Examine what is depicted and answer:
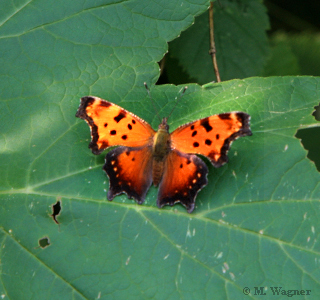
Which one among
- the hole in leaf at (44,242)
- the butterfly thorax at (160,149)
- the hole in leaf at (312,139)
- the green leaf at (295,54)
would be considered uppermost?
the butterfly thorax at (160,149)

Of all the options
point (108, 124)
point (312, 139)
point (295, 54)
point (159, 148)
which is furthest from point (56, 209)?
point (295, 54)

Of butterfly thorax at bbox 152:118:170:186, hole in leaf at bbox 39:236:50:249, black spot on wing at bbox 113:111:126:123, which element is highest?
black spot on wing at bbox 113:111:126:123

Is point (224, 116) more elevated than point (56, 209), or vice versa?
point (224, 116)

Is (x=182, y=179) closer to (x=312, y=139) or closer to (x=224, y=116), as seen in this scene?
(x=224, y=116)

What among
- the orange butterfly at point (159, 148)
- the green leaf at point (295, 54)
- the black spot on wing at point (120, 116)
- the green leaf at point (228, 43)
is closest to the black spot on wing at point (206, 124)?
the orange butterfly at point (159, 148)

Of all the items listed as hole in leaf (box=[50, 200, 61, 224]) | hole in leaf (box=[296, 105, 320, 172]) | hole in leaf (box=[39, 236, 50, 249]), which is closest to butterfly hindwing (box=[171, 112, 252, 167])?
hole in leaf (box=[50, 200, 61, 224])

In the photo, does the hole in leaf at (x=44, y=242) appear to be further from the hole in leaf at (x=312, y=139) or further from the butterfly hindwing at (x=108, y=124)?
the hole in leaf at (x=312, y=139)

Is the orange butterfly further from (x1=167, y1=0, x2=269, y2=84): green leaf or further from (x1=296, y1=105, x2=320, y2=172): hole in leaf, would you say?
(x1=296, y1=105, x2=320, y2=172): hole in leaf
